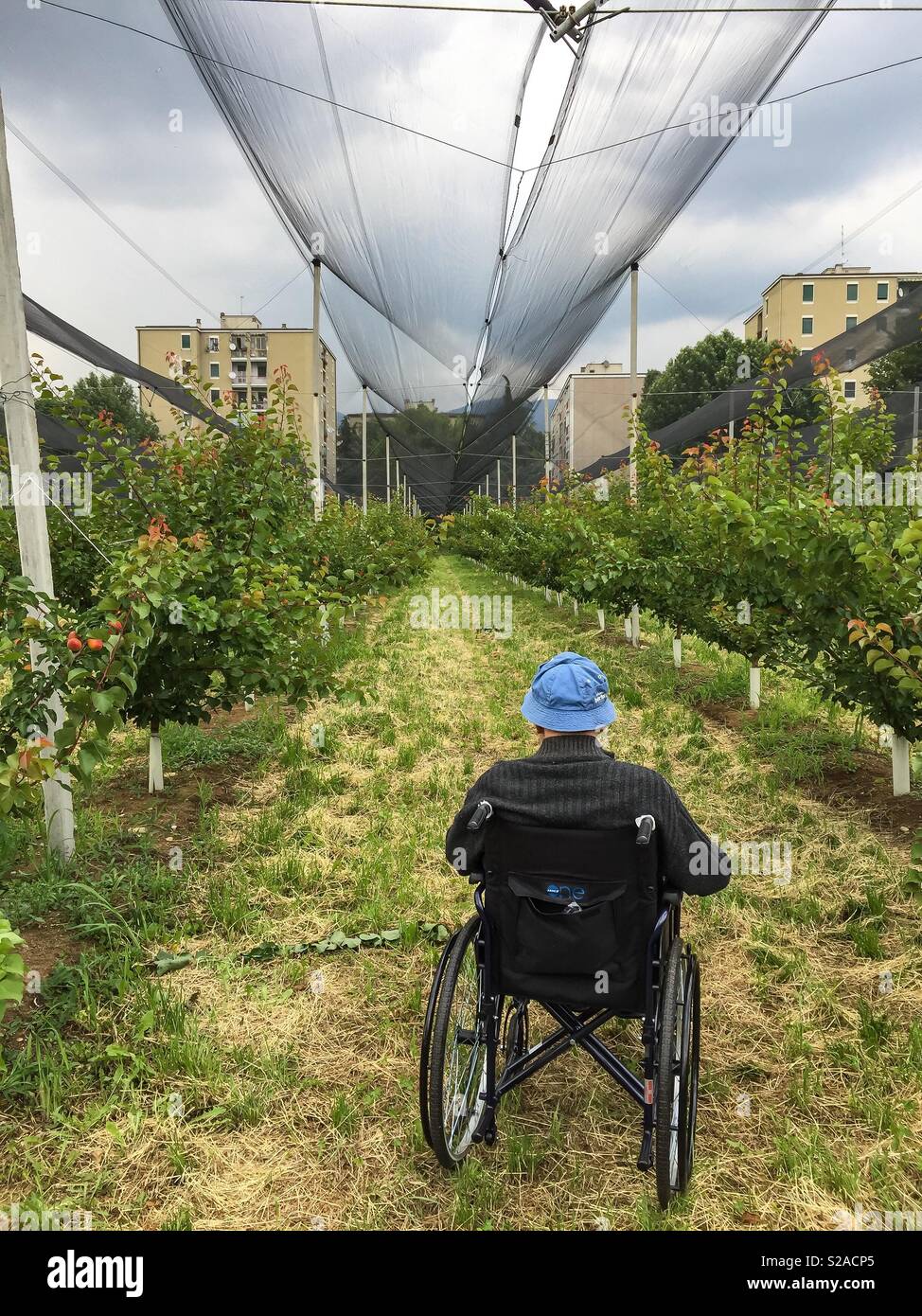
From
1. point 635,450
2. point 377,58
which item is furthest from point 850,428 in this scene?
point 377,58

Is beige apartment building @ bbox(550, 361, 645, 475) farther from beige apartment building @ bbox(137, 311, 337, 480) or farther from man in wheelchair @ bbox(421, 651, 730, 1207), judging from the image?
man in wheelchair @ bbox(421, 651, 730, 1207)

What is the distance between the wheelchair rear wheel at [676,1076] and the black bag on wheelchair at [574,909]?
0.08 meters

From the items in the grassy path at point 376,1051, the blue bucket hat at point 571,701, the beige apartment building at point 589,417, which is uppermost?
the beige apartment building at point 589,417

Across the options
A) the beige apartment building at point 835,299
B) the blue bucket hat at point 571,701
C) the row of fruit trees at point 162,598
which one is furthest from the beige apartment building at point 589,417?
the blue bucket hat at point 571,701

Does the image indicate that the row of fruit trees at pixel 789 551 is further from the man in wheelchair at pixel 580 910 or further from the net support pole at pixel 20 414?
the net support pole at pixel 20 414

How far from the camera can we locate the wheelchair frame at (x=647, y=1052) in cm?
190

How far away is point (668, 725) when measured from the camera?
241 inches

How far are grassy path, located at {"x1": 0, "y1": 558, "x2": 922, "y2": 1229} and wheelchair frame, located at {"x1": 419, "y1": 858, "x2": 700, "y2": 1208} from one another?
0.42ft

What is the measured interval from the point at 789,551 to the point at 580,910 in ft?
7.88

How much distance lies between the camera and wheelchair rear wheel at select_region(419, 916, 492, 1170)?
194 centimetres

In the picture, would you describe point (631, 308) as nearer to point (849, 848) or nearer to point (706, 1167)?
point (849, 848)

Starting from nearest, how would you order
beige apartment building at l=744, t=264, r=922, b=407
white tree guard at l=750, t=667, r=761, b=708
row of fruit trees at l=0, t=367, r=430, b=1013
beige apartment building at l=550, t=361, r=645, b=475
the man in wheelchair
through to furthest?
the man in wheelchair, row of fruit trees at l=0, t=367, r=430, b=1013, white tree guard at l=750, t=667, r=761, b=708, beige apartment building at l=550, t=361, r=645, b=475, beige apartment building at l=744, t=264, r=922, b=407

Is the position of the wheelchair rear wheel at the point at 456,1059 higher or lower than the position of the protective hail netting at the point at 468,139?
lower

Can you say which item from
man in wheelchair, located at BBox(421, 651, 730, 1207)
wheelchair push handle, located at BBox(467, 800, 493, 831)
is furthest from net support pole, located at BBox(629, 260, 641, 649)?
wheelchair push handle, located at BBox(467, 800, 493, 831)
